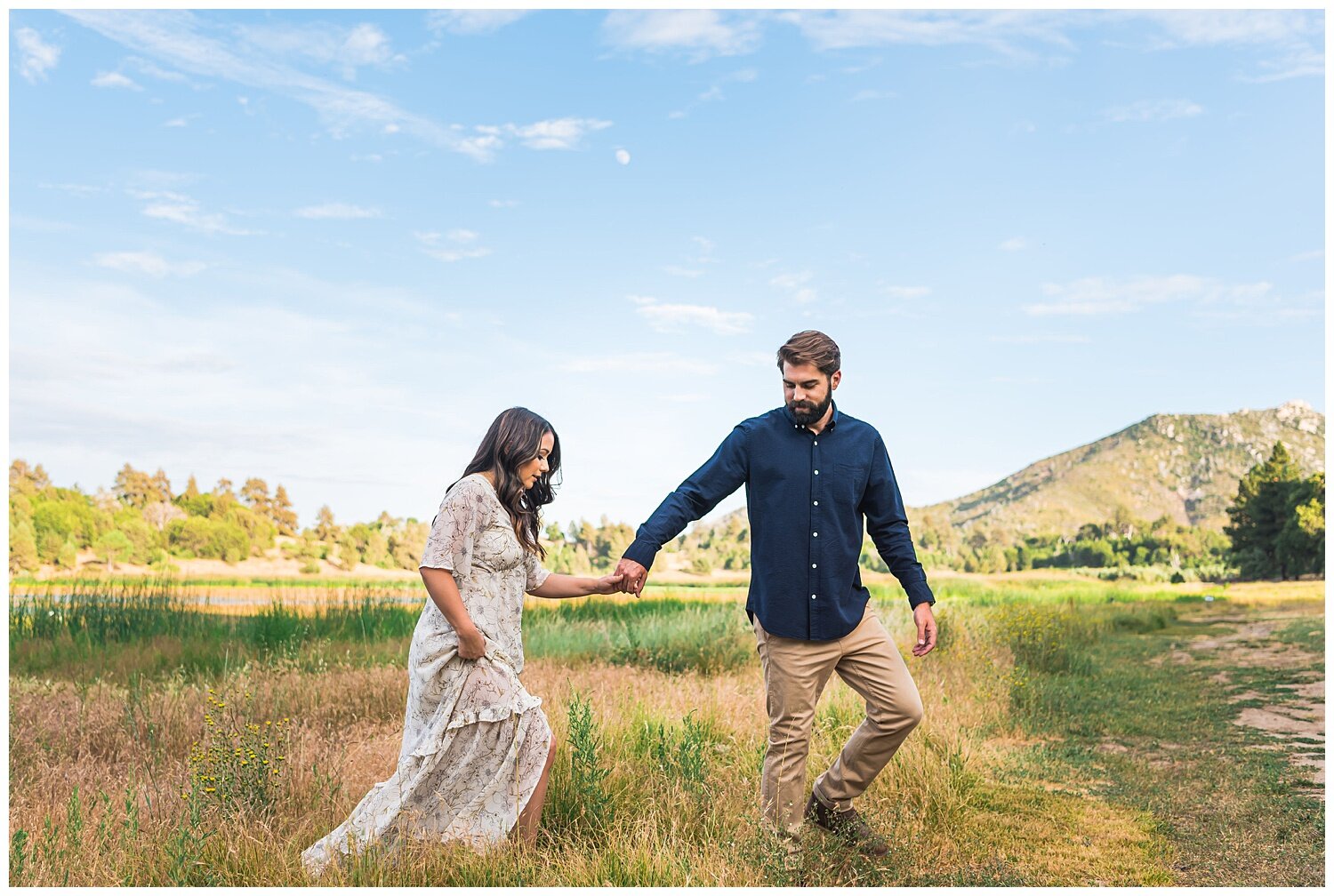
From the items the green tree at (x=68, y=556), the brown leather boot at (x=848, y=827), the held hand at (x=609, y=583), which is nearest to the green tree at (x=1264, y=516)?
the green tree at (x=68, y=556)

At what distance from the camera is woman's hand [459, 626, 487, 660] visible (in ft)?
12.7

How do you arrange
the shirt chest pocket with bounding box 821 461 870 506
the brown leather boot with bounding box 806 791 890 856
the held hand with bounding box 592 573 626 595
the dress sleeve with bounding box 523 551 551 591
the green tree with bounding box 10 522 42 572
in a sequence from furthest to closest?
the green tree with bounding box 10 522 42 572, the brown leather boot with bounding box 806 791 890 856, the shirt chest pocket with bounding box 821 461 870 506, the held hand with bounding box 592 573 626 595, the dress sleeve with bounding box 523 551 551 591

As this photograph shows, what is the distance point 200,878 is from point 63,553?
65.0 feet

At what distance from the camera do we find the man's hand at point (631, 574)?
4332 millimetres

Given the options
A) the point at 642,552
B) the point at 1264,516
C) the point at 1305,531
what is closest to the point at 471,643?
the point at 642,552

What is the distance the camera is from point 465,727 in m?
4.00

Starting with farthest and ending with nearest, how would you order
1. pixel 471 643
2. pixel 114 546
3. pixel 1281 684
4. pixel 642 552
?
pixel 114 546, pixel 1281 684, pixel 642 552, pixel 471 643

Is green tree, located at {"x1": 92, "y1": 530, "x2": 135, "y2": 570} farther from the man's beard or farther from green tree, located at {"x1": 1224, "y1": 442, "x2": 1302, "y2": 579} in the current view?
green tree, located at {"x1": 1224, "y1": 442, "x2": 1302, "y2": 579}

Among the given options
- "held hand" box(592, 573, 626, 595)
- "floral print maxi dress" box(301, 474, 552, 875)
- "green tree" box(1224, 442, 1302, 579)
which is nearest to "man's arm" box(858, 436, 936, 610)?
"held hand" box(592, 573, 626, 595)

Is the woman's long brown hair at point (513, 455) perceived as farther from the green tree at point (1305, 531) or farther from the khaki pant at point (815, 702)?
the green tree at point (1305, 531)

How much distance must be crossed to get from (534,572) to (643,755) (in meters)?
1.72

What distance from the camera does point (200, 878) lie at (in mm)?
3871

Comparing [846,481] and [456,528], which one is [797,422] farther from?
[456,528]

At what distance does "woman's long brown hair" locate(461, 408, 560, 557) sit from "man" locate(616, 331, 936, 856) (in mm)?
496
